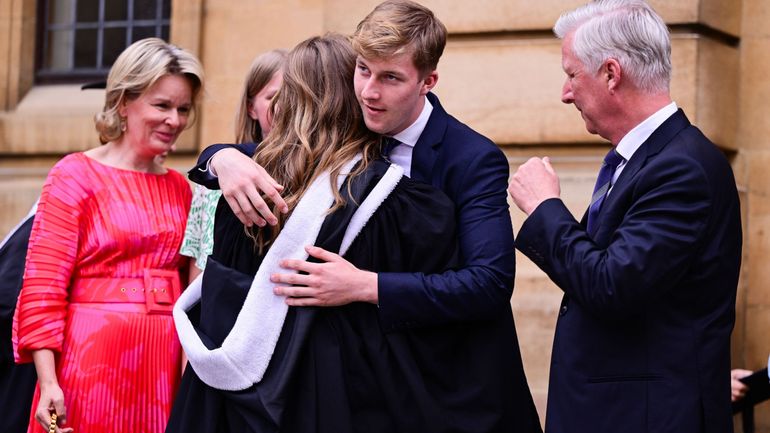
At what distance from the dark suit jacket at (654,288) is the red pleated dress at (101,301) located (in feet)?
5.70

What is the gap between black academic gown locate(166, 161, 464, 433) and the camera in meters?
3.38

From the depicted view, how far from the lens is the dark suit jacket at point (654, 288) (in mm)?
3158

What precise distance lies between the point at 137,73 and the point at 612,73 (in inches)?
80.2

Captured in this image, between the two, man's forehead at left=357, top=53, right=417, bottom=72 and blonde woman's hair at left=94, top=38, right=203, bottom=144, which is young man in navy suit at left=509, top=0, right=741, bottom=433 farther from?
blonde woman's hair at left=94, top=38, right=203, bottom=144

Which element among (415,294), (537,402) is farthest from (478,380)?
(537,402)

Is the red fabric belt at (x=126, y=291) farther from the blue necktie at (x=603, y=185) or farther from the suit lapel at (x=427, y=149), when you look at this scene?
the blue necktie at (x=603, y=185)

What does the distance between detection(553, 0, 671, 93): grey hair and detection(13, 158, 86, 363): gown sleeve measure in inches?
77.7

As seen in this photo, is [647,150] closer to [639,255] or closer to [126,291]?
[639,255]

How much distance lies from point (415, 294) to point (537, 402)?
8.04 feet

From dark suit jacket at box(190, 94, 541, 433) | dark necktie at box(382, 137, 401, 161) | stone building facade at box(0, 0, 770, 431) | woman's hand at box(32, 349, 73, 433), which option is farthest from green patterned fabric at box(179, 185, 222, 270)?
stone building facade at box(0, 0, 770, 431)

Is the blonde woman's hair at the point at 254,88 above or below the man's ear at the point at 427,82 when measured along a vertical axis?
below

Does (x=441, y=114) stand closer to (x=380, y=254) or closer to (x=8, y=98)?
(x=380, y=254)

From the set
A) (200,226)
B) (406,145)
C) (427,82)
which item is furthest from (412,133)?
(200,226)

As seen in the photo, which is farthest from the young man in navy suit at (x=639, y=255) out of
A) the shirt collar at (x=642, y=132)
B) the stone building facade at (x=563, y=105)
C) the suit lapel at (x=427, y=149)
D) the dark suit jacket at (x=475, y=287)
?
the stone building facade at (x=563, y=105)
